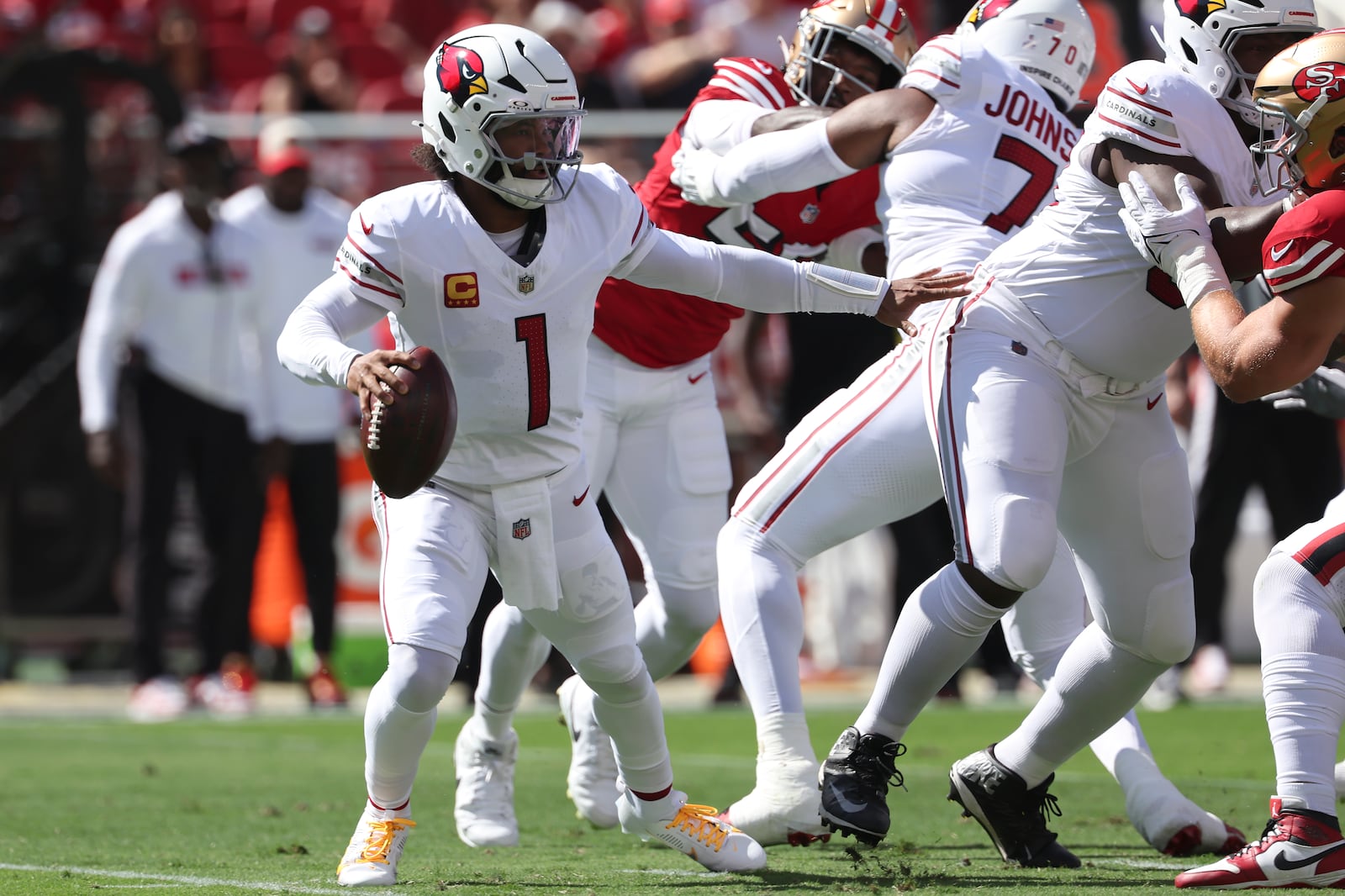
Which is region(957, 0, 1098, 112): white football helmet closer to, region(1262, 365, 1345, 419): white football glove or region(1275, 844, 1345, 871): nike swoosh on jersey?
region(1262, 365, 1345, 419): white football glove

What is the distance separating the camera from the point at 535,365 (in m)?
4.27

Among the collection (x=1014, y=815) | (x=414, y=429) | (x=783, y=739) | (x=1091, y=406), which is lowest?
(x=1014, y=815)

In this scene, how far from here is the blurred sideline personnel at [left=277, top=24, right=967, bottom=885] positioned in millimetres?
4090

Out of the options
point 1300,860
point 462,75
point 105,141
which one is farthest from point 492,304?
point 105,141

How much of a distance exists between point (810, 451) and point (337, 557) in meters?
5.18

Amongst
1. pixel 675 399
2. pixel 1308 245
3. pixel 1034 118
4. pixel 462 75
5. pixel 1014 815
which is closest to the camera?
pixel 1308 245

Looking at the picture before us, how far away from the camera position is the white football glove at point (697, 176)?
5039mm

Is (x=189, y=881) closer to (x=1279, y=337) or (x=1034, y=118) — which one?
(x=1279, y=337)

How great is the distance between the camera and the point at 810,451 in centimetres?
463

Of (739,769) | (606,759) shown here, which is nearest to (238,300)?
(739,769)

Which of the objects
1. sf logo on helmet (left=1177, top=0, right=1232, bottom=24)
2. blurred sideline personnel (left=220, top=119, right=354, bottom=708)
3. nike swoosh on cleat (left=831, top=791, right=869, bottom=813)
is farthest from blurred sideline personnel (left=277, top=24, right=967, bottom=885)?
blurred sideline personnel (left=220, top=119, right=354, bottom=708)

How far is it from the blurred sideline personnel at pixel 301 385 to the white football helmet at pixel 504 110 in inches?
192

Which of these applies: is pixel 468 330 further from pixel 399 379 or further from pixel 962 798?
pixel 962 798

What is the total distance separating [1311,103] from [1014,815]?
5.74 feet
